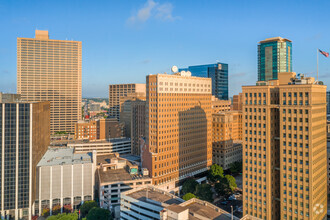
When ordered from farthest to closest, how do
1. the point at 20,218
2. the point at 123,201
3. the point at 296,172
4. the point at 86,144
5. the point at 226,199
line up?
the point at 86,144 < the point at 226,199 < the point at 20,218 < the point at 123,201 < the point at 296,172

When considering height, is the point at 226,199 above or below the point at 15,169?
below

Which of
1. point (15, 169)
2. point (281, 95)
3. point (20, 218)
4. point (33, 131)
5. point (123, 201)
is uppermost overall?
point (281, 95)

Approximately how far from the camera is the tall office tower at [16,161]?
113 metres

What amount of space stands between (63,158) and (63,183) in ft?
60.1

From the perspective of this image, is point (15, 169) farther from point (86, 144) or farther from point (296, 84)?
point (296, 84)

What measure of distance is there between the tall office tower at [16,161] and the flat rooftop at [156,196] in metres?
51.1

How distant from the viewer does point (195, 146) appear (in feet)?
518

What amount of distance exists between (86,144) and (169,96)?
91.2 metres

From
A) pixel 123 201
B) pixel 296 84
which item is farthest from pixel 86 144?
pixel 296 84

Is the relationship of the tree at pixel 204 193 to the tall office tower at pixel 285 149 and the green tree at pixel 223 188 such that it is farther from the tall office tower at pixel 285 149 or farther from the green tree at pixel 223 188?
the tall office tower at pixel 285 149

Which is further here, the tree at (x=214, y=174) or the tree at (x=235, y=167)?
the tree at (x=235, y=167)

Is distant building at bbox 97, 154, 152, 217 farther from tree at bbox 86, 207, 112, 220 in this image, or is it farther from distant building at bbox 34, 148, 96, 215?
tree at bbox 86, 207, 112, 220

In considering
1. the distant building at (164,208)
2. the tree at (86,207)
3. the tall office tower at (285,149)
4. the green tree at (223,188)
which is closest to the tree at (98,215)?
the distant building at (164,208)

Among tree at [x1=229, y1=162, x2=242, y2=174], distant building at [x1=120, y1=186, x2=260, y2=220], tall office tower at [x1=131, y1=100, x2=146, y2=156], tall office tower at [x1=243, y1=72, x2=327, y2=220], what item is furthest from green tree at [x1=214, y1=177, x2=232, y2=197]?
tall office tower at [x1=131, y1=100, x2=146, y2=156]
